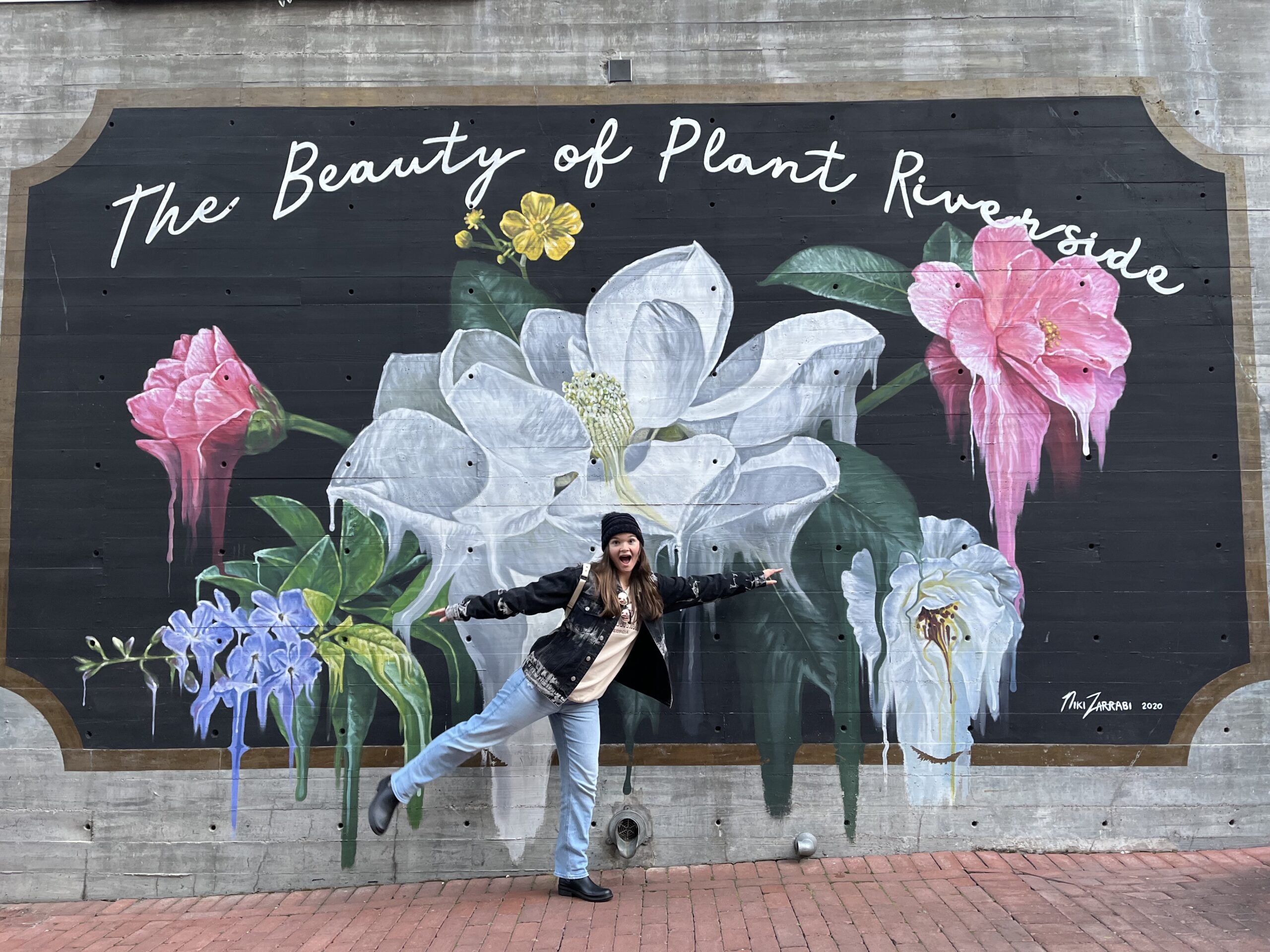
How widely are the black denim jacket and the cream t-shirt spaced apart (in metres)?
0.03

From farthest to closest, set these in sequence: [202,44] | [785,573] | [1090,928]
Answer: [202,44] < [785,573] < [1090,928]

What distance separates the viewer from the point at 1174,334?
5312mm

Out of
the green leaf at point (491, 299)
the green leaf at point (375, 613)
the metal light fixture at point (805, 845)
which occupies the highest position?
the green leaf at point (491, 299)

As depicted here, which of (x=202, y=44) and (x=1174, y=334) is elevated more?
(x=202, y=44)

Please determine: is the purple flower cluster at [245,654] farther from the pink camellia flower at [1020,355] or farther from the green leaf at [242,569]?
the pink camellia flower at [1020,355]

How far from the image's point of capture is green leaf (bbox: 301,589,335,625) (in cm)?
525

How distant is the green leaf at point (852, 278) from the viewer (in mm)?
5348

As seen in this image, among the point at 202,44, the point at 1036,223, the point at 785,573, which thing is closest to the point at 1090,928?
the point at 785,573

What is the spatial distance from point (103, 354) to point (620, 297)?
297cm

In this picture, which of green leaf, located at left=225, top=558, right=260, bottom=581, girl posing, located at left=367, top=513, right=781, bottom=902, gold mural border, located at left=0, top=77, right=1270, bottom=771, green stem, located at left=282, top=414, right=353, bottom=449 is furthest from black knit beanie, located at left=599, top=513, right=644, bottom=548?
green leaf, located at left=225, top=558, right=260, bottom=581

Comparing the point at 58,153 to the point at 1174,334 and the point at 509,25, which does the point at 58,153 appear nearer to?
the point at 509,25

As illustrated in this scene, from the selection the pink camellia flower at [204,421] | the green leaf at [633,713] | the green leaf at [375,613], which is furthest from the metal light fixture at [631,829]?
the pink camellia flower at [204,421]

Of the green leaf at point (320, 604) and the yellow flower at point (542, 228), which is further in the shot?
the yellow flower at point (542, 228)

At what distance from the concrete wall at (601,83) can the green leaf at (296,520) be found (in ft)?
4.25
